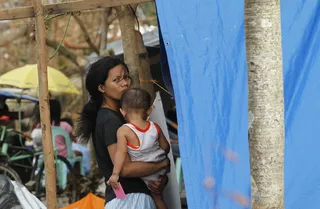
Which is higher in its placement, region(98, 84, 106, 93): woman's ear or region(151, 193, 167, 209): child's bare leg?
region(98, 84, 106, 93): woman's ear

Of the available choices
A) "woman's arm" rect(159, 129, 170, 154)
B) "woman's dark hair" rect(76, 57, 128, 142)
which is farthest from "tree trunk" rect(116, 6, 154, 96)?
"woman's arm" rect(159, 129, 170, 154)

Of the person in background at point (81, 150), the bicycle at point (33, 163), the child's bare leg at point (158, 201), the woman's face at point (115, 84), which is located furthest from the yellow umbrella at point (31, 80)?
the child's bare leg at point (158, 201)

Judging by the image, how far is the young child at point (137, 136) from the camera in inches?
184

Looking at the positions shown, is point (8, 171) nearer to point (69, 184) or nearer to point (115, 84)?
point (69, 184)

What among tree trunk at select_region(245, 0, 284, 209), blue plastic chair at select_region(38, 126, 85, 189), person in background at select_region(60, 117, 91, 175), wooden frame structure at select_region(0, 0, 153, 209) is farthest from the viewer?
person in background at select_region(60, 117, 91, 175)

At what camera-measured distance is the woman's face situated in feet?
16.4

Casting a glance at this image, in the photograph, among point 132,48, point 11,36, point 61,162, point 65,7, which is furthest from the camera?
point 11,36

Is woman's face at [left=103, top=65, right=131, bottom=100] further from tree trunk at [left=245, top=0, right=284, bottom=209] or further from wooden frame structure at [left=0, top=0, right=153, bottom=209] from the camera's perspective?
tree trunk at [left=245, top=0, right=284, bottom=209]

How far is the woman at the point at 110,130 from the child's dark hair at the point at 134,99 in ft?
0.43

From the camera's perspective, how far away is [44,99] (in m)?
5.52

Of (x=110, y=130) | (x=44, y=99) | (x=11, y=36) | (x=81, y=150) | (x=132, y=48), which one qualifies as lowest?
(x=81, y=150)

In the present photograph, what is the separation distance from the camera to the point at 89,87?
5090 millimetres

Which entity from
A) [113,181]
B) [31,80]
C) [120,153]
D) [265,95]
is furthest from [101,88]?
[31,80]

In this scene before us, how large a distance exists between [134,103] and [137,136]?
0.72ft
